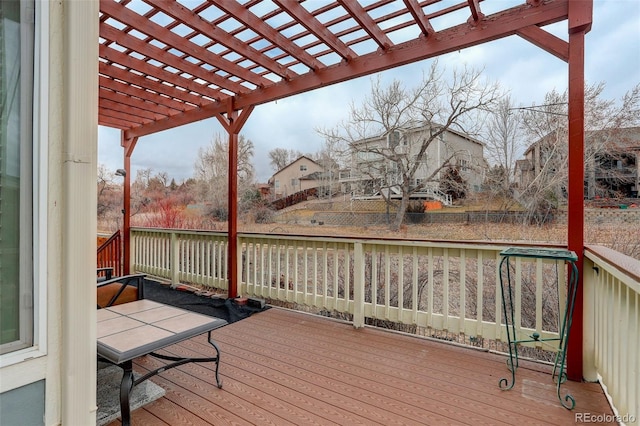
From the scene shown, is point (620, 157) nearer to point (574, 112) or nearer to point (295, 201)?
point (574, 112)

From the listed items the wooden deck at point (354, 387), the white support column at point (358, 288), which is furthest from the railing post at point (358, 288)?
the wooden deck at point (354, 387)

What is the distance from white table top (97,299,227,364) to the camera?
1.75m

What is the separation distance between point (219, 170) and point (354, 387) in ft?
31.9

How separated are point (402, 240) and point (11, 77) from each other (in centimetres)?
300

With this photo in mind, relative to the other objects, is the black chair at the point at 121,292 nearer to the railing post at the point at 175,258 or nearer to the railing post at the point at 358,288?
the railing post at the point at 358,288

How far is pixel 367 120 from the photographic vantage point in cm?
820

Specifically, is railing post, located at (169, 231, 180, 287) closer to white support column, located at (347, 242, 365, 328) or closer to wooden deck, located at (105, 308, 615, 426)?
wooden deck, located at (105, 308, 615, 426)

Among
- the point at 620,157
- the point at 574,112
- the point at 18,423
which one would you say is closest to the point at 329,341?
the point at 18,423

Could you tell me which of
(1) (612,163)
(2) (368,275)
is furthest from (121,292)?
(1) (612,163)

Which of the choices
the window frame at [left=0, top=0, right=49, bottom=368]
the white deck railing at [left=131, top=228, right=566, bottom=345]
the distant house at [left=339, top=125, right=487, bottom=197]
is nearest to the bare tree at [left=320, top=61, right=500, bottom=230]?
the distant house at [left=339, top=125, right=487, bottom=197]

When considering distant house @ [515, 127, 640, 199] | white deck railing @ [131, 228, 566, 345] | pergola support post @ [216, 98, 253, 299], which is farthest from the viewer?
distant house @ [515, 127, 640, 199]

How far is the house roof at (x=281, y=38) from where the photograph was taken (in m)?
2.64

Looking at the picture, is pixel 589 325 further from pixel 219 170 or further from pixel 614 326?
pixel 219 170

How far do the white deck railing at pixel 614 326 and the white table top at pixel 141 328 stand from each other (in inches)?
91.9
